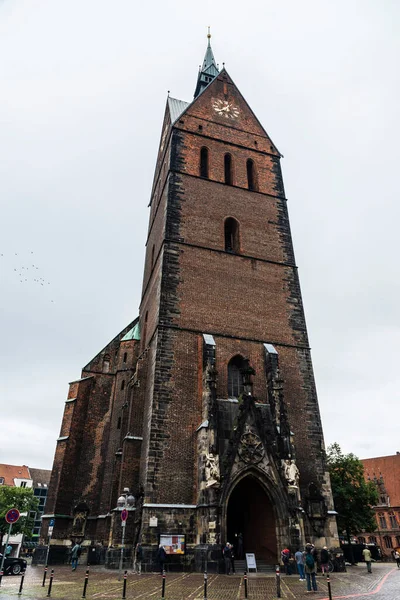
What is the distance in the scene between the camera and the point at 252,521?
62.2 ft

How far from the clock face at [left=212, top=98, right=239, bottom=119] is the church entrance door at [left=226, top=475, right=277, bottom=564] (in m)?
23.3

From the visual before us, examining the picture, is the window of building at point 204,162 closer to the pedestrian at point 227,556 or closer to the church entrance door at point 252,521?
the church entrance door at point 252,521

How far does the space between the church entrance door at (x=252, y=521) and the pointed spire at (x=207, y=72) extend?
34.6m

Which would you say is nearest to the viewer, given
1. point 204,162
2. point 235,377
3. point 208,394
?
point 208,394

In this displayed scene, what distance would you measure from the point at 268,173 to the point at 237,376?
14.4 meters

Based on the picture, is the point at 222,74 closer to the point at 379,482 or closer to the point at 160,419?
the point at 160,419

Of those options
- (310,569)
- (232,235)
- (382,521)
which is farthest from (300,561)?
(382,521)

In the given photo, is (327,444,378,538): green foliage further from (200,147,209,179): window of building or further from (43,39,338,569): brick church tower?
(200,147,209,179): window of building

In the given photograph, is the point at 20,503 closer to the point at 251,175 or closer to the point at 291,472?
the point at 291,472

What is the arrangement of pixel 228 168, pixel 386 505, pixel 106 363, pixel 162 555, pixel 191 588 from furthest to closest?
pixel 386 505 < pixel 228 168 < pixel 106 363 < pixel 162 555 < pixel 191 588

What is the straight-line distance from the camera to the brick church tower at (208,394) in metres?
16.6

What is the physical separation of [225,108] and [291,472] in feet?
79.0

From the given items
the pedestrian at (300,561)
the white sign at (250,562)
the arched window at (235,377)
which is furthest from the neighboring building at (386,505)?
the pedestrian at (300,561)

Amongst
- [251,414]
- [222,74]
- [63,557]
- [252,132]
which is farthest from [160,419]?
[222,74]
